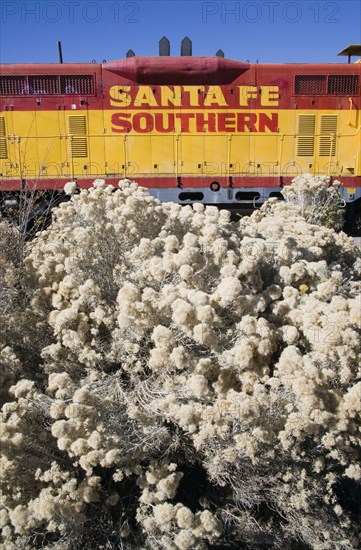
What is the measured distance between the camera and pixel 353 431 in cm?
272

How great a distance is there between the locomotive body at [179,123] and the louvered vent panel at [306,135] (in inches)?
0.8

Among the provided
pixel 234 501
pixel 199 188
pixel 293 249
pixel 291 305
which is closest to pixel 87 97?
pixel 199 188

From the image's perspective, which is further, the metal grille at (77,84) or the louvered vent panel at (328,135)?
the louvered vent panel at (328,135)

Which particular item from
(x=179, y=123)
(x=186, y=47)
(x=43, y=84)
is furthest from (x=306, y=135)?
(x=43, y=84)

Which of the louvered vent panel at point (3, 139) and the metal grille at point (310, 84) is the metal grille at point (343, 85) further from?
the louvered vent panel at point (3, 139)

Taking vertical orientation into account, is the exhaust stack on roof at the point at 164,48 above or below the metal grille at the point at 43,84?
above

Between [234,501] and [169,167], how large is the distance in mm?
7430

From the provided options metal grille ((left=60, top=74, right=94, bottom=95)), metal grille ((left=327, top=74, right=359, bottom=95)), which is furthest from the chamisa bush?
metal grille ((left=327, top=74, right=359, bottom=95))

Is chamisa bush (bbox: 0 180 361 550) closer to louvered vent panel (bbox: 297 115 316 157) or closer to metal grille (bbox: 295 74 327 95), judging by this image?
louvered vent panel (bbox: 297 115 316 157)

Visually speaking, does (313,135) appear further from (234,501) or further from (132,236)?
(234,501)

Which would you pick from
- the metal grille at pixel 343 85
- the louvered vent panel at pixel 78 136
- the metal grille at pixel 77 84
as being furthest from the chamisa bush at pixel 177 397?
the metal grille at pixel 343 85

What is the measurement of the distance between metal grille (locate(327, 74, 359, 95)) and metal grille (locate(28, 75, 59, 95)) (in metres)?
5.71

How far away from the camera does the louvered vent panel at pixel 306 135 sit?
968cm

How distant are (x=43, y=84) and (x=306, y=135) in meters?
5.59
